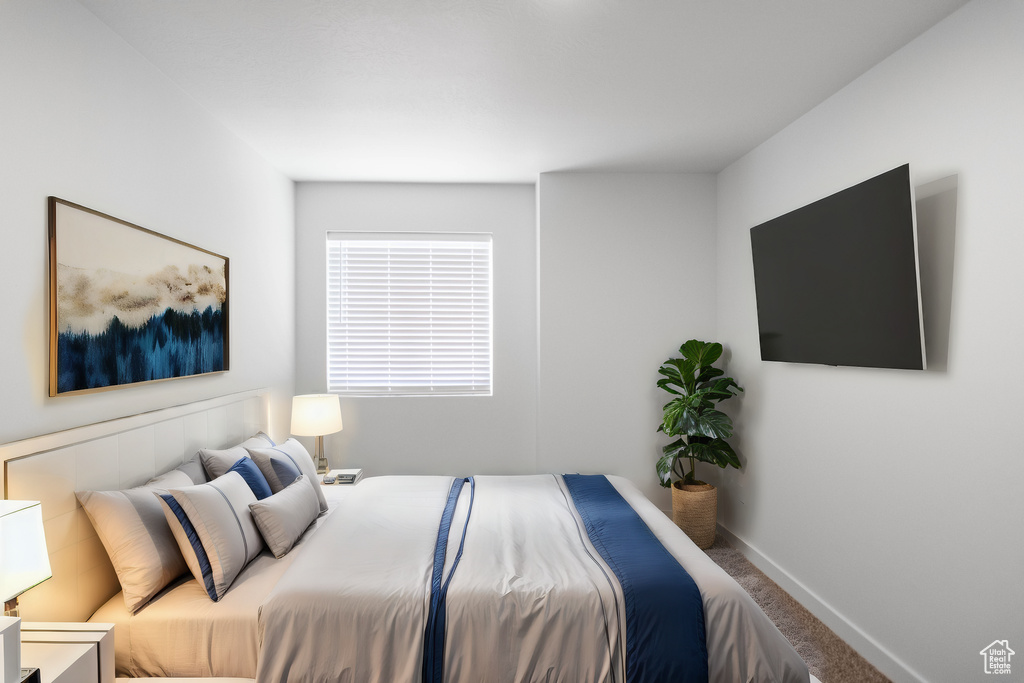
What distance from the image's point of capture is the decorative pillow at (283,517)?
238 cm

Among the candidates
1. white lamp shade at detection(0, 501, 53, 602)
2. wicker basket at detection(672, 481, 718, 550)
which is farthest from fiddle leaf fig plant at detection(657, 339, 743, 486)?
white lamp shade at detection(0, 501, 53, 602)

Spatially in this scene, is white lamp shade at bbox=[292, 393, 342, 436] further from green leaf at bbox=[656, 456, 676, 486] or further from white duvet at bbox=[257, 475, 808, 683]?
green leaf at bbox=[656, 456, 676, 486]

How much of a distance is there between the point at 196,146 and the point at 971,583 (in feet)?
13.1

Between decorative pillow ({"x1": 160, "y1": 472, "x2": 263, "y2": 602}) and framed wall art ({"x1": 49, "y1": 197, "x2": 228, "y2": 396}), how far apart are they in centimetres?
55

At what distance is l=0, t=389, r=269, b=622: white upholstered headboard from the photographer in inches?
69.8

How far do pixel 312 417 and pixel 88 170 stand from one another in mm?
2121

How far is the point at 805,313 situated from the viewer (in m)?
2.88

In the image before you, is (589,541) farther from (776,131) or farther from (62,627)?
(776,131)

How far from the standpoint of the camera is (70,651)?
5.17 ft

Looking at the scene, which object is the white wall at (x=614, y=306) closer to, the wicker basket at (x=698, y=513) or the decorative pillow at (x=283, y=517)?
the wicker basket at (x=698, y=513)

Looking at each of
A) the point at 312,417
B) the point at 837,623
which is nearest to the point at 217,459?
the point at 312,417

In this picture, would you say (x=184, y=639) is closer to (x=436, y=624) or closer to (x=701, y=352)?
(x=436, y=624)

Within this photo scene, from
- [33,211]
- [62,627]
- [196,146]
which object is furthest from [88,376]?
[196,146]

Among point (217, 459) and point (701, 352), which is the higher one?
point (701, 352)
